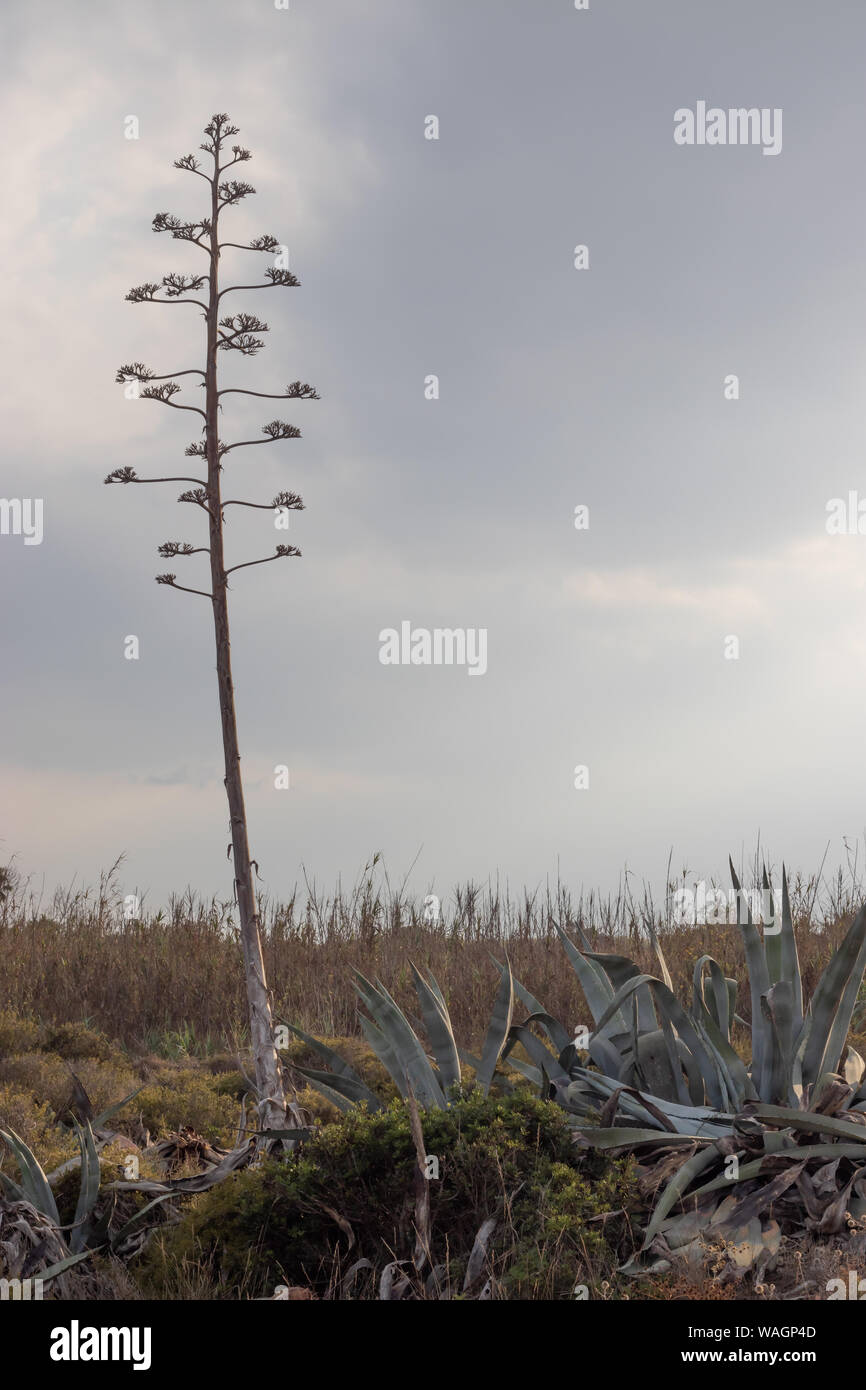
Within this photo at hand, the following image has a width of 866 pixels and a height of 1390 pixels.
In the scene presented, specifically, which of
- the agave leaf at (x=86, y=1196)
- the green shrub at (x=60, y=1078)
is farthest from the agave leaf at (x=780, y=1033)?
the green shrub at (x=60, y=1078)

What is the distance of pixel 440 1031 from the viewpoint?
4.86 m

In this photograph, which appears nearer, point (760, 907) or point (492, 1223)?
point (492, 1223)

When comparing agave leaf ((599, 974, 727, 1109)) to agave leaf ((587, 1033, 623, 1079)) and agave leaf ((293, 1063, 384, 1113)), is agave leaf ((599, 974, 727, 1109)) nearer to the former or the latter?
agave leaf ((587, 1033, 623, 1079))

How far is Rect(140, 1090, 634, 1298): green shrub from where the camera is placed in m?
3.97

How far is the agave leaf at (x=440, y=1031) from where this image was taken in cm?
477

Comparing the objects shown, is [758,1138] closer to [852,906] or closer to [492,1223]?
[492,1223]

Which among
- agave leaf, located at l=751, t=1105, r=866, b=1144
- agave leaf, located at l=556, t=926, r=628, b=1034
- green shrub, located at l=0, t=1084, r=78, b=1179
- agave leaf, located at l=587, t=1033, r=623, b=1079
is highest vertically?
agave leaf, located at l=556, t=926, r=628, b=1034

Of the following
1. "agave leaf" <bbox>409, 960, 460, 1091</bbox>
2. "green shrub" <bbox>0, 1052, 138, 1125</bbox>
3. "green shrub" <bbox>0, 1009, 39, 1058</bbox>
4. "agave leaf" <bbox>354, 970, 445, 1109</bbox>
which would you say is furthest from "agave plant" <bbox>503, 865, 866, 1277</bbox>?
"green shrub" <bbox>0, 1009, 39, 1058</bbox>

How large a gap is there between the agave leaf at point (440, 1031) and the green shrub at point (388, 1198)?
53 centimetres

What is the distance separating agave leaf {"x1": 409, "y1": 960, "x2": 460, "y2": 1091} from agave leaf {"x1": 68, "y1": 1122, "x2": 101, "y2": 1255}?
4.78 feet

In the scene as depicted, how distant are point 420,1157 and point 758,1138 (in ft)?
4.82

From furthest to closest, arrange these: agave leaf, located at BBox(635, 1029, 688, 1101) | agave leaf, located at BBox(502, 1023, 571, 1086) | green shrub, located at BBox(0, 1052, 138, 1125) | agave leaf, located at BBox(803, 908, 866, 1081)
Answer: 1. green shrub, located at BBox(0, 1052, 138, 1125)
2. agave leaf, located at BBox(502, 1023, 571, 1086)
3. agave leaf, located at BBox(635, 1029, 688, 1101)
4. agave leaf, located at BBox(803, 908, 866, 1081)
